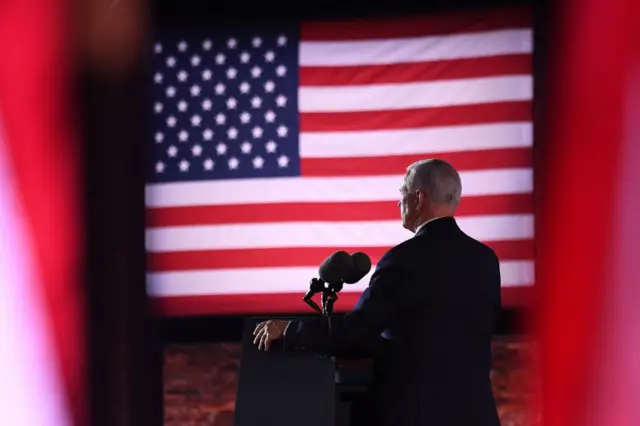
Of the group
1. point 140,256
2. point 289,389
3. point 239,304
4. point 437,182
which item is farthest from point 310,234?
point 289,389

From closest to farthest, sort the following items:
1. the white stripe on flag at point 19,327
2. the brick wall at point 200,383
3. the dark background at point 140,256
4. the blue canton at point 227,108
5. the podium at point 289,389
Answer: the podium at point 289,389 < the white stripe on flag at point 19,327 < the dark background at point 140,256 < the blue canton at point 227,108 < the brick wall at point 200,383

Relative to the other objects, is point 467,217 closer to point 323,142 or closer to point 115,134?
point 323,142

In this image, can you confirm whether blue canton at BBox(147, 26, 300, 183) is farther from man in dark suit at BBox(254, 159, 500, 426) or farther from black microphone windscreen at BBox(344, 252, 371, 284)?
man in dark suit at BBox(254, 159, 500, 426)

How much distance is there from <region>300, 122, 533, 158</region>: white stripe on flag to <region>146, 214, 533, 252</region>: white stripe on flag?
283 mm

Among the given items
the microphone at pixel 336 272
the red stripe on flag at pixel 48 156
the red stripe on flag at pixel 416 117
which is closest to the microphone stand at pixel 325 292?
the microphone at pixel 336 272

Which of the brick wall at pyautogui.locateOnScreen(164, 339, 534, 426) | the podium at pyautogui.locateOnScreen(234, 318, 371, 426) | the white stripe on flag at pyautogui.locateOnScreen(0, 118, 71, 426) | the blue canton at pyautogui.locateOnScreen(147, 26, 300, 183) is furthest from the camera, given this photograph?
the brick wall at pyautogui.locateOnScreen(164, 339, 534, 426)

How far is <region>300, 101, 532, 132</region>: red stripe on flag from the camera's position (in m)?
2.63

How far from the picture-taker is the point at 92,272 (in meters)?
2.57

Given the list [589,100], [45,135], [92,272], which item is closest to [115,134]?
[45,135]

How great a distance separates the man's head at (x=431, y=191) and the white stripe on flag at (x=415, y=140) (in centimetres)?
117

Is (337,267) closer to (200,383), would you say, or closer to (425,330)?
(425,330)

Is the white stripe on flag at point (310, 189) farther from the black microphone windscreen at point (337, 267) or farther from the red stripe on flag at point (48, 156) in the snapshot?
the black microphone windscreen at point (337, 267)

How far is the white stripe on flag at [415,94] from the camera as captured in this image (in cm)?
263

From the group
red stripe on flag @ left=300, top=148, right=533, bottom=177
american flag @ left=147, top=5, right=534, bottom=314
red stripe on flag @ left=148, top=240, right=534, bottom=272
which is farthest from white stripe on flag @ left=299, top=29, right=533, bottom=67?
red stripe on flag @ left=148, top=240, right=534, bottom=272
